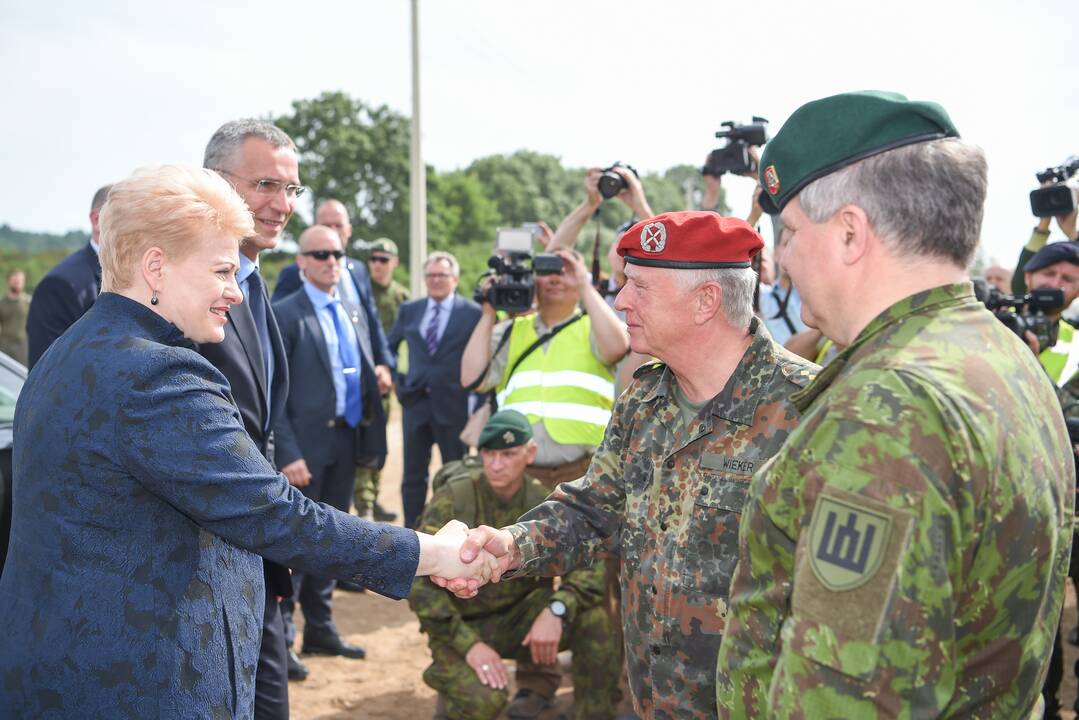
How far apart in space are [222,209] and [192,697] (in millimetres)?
1083

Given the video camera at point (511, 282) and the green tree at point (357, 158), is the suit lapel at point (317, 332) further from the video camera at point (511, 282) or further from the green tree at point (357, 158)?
the green tree at point (357, 158)

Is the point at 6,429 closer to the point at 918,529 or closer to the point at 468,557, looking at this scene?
the point at 468,557

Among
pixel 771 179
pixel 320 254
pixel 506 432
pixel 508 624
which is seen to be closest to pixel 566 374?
pixel 506 432

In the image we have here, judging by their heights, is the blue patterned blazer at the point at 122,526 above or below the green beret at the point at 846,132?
below

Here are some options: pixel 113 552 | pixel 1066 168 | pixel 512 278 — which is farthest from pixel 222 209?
pixel 1066 168

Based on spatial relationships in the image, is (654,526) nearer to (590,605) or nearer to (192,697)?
(192,697)

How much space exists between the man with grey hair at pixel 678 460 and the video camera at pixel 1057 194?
3.50 meters

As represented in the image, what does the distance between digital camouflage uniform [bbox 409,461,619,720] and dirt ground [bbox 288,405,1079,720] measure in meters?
0.37

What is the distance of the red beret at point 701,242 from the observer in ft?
8.52

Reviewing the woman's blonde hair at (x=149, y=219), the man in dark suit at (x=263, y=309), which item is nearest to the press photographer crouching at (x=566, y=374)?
the man in dark suit at (x=263, y=309)

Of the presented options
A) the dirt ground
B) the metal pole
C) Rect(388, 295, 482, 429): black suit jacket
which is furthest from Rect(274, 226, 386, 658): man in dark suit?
the metal pole

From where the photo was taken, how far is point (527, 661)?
15.8 ft

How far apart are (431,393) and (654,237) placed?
14.8ft

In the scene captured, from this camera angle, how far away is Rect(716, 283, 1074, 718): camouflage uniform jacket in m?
1.25
